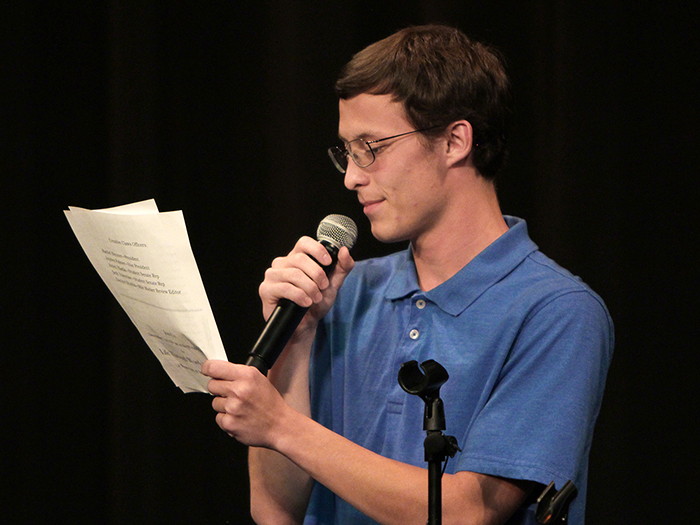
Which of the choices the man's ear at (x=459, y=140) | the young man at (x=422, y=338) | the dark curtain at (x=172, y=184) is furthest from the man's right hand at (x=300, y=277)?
the dark curtain at (x=172, y=184)

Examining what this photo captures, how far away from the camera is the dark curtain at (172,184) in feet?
6.44

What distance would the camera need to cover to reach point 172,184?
2.08m

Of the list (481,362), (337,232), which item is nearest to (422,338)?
(481,362)

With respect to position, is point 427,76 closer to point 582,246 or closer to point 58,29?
point 582,246

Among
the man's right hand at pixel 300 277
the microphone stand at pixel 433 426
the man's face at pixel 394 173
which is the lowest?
the microphone stand at pixel 433 426

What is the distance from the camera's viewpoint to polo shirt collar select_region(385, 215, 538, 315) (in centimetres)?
125

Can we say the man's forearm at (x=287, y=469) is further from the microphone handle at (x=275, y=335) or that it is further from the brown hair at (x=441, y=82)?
the brown hair at (x=441, y=82)

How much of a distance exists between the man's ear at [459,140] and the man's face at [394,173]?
28mm

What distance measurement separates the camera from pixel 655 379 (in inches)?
74.3

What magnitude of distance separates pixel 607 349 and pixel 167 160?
4.70 feet

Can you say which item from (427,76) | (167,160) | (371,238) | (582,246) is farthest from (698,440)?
(167,160)

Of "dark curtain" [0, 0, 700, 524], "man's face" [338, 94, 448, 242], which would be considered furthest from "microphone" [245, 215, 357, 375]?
"dark curtain" [0, 0, 700, 524]

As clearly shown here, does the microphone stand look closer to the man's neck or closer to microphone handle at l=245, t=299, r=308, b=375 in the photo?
microphone handle at l=245, t=299, r=308, b=375

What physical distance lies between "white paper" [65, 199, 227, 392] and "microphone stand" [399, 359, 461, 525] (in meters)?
0.31
